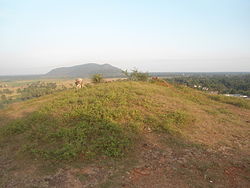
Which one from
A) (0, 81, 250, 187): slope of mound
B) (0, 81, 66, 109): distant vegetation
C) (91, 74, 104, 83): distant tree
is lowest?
(0, 81, 66, 109): distant vegetation

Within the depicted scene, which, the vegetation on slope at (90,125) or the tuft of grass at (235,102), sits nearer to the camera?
the vegetation on slope at (90,125)

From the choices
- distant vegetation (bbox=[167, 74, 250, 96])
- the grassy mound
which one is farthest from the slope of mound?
distant vegetation (bbox=[167, 74, 250, 96])

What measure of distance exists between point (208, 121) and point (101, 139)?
13.7 feet

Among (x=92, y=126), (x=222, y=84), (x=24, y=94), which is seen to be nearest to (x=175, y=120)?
(x=92, y=126)

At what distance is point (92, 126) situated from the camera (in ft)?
18.6

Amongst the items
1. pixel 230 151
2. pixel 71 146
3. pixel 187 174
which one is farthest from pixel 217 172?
pixel 71 146

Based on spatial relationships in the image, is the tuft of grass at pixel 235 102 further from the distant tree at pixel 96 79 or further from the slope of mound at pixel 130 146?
the distant tree at pixel 96 79

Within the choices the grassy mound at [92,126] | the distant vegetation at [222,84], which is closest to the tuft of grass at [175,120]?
the grassy mound at [92,126]

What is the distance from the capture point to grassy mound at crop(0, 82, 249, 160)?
4.56 metres

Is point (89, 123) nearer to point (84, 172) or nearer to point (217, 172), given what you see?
point (84, 172)

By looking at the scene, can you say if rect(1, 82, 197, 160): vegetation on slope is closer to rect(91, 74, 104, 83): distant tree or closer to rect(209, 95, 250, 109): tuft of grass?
rect(209, 95, 250, 109): tuft of grass

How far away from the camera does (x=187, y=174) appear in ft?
11.8

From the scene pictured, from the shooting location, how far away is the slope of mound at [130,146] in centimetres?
356

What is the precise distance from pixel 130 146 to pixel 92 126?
1.55 m
